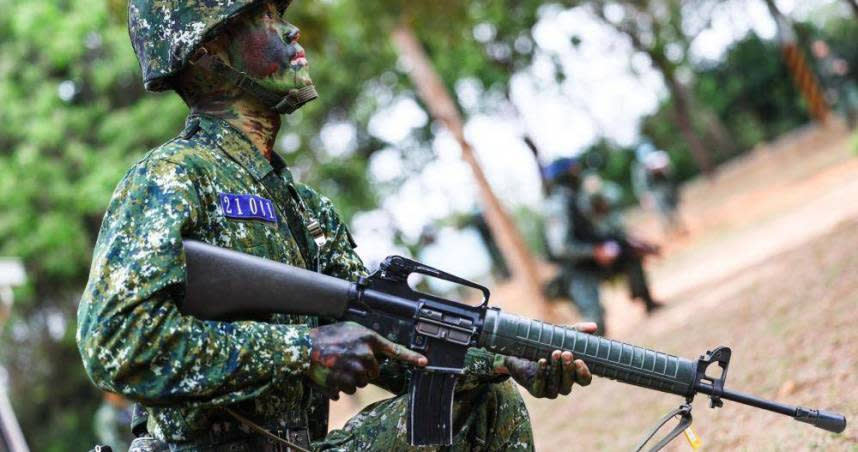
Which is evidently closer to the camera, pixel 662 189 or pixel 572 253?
pixel 572 253

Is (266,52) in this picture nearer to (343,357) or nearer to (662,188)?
(343,357)

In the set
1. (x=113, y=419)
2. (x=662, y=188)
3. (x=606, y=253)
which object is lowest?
(x=113, y=419)

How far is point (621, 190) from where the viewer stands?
3656cm

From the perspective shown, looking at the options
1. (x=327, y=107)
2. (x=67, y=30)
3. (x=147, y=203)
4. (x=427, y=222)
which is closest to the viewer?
(x=147, y=203)

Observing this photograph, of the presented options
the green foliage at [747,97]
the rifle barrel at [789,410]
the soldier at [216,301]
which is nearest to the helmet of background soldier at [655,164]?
the green foliage at [747,97]

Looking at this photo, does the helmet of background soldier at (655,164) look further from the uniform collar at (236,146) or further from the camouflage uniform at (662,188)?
the uniform collar at (236,146)

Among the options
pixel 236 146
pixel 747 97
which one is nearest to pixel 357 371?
pixel 236 146

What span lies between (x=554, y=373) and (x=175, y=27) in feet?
4.90

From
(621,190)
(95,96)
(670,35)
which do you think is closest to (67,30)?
(95,96)

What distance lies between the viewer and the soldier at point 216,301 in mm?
2521

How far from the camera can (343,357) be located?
2.67 meters

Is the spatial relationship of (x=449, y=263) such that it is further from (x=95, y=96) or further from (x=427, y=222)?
(x=95, y=96)

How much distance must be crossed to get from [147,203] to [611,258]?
9.19m

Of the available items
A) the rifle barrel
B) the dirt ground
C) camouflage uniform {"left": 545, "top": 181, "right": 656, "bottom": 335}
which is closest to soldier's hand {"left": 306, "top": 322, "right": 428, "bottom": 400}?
the rifle barrel
